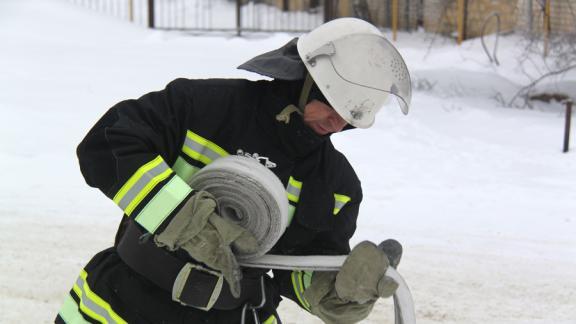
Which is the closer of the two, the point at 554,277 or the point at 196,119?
the point at 196,119

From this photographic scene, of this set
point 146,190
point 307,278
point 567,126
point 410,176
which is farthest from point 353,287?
point 567,126

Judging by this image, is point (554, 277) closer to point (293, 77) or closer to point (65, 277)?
point (65, 277)

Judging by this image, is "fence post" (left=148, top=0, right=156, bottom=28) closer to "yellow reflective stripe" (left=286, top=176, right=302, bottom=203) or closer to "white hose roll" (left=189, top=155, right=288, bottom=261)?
"yellow reflective stripe" (left=286, top=176, right=302, bottom=203)

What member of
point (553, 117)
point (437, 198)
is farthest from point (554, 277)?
point (553, 117)

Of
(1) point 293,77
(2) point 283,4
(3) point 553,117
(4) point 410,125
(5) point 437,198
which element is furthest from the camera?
(2) point 283,4

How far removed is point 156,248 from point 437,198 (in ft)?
13.6

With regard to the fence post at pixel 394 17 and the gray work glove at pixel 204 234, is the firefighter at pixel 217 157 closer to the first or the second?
the gray work glove at pixel 204 234

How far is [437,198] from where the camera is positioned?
6.50 meters

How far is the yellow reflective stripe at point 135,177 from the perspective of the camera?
241cm

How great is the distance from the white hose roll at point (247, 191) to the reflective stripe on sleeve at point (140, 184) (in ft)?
0.43

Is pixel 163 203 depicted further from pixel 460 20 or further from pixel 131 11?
pixel 131 11

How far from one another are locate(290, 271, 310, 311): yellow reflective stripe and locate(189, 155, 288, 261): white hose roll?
1.59 ft

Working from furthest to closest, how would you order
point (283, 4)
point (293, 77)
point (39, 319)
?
1. point (283, 4)
2. point (39, 319)
3. point (293, 77)

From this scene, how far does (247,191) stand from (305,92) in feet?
1.21
